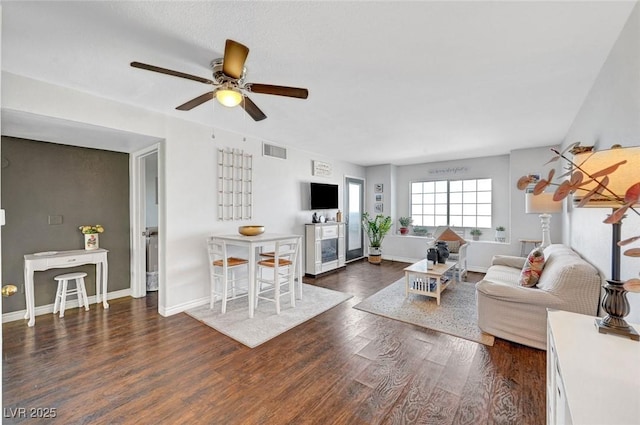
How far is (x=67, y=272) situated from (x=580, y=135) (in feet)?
21.6

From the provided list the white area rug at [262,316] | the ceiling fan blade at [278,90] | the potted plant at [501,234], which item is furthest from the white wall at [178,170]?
the potted plant at [501,234]

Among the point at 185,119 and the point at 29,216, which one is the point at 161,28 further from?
the point at 29,216

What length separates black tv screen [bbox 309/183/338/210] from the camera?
18.0ft

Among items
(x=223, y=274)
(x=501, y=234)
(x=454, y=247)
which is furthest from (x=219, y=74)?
(x=501, y=234)

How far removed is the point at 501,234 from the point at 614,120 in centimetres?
410

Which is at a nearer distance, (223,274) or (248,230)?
(223,274)

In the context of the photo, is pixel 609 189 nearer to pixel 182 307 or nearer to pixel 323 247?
pixel 182 307

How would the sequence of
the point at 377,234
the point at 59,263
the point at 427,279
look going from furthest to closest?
the point at 377,234
the point at 427,279
the point at 59,263

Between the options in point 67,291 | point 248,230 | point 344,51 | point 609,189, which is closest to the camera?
point 609,189

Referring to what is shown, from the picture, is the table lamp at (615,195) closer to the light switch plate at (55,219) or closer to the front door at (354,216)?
the light switch plate at (55,219)

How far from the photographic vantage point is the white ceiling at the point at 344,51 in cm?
161

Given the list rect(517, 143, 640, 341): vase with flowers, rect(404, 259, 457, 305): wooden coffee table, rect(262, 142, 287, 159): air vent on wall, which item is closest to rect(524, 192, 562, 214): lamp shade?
rect(404, 259, 457, 305): wooden coffee table

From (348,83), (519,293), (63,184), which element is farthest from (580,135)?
(63,184)

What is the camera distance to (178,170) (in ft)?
11.3
